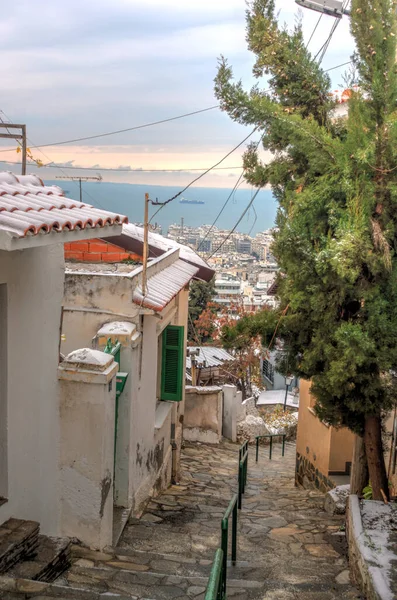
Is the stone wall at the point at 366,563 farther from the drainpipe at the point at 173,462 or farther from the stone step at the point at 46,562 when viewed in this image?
the drainpipe at the point at 173,462

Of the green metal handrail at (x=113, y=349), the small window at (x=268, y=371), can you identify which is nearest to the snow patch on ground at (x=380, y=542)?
the green metal handrail at (x=113, y=349)

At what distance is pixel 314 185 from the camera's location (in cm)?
773

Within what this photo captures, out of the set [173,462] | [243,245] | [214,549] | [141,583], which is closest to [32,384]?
[141,583]

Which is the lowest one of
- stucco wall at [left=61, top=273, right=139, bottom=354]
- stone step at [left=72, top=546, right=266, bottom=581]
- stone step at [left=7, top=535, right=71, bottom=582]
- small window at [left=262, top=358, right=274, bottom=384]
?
small window at [left=262, top=358, right=274, bottom=384]

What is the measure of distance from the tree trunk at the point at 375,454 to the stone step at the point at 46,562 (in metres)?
4.24

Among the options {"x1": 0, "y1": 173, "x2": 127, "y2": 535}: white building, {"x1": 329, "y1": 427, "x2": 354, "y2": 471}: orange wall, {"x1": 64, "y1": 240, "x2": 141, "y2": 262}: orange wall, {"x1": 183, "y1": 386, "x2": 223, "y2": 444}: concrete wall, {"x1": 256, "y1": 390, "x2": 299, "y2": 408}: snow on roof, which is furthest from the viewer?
{"x1": 256, "y1": 390, "x2": 299, "y2": 408}: snow on roof

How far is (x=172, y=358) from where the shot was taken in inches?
439

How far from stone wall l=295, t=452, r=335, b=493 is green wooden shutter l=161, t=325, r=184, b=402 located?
3892mm

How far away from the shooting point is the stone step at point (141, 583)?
505cm

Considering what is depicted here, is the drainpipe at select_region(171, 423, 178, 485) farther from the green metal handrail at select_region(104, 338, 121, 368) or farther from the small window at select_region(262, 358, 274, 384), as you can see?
the small window at select_region(262, 358, 274, 384)

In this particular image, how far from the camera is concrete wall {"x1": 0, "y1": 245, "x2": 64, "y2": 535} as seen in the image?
17.1 feet

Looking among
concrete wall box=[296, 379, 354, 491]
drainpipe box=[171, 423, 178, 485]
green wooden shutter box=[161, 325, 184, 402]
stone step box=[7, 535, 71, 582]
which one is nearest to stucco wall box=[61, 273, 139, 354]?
green wooden shutter box=[161, 325, 184, 402]

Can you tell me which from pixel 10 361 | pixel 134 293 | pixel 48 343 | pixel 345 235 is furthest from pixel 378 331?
pixel 10 361

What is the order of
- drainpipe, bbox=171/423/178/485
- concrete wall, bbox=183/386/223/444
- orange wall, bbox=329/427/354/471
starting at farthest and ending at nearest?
concrete wall, bbox=183/386/223/444 < orange wall, bbox=329/427/354/471 < drainpipe, bbox=171/423/178/485
